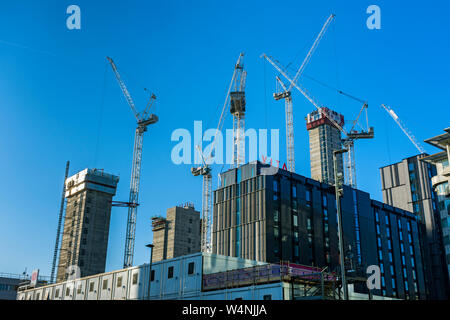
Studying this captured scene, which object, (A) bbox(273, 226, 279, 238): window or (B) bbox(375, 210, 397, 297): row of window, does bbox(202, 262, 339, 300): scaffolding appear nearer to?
(A) bbox(273, 226, 279, 238): window

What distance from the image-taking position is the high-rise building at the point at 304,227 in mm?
109312

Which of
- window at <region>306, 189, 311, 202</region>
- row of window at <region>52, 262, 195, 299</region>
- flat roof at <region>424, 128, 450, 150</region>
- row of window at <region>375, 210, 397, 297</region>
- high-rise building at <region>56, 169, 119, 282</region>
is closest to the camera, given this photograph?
row of window at <region>52, 262, 195, 299</region>

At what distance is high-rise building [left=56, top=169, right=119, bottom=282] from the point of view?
17750 cm

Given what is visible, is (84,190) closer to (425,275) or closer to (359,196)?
(359,196)

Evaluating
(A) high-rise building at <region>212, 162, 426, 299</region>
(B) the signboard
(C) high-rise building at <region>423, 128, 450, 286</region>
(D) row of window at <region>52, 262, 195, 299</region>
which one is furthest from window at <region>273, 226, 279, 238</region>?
(B) the signboard

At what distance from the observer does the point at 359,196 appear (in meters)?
132

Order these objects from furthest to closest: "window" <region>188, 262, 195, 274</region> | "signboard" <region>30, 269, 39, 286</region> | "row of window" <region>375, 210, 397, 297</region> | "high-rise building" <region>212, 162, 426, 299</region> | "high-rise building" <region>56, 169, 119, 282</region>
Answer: "high-rise building" <region>56, 169, 119, 282</region> → "row of window" <region>375, 210, 397, 297</region> → "high-rise building" <region>212, 162, 426, 299</region> → "signboard" <region>30, 269, 39, 286</region> → "window" <region>188, 262, 195, 274</region>

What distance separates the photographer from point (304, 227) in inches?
4528

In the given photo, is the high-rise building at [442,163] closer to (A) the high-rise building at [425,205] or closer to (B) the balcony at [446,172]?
(B) the balcony at [446,172]

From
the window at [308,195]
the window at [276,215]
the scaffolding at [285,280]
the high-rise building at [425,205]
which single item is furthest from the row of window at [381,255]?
the scaffolding at [285,280]

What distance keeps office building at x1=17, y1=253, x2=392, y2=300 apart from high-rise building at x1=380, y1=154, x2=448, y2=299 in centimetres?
11106
